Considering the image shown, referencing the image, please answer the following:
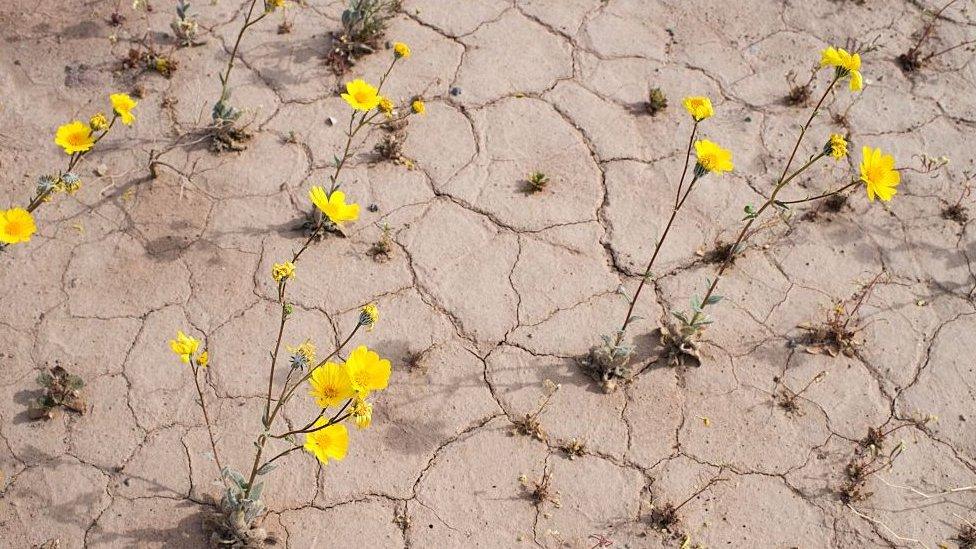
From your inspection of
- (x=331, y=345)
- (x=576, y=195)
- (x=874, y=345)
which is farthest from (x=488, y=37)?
(x=874, y=345)

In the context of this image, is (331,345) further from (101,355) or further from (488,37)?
(488,37)

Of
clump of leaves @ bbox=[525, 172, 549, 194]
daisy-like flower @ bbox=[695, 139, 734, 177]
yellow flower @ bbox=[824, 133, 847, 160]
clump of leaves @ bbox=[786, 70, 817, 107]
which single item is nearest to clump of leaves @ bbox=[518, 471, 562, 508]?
daisy-like flower @ bbox=[695, 139, 734, 177]

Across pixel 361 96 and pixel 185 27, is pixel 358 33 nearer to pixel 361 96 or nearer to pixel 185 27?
pixel 185 27

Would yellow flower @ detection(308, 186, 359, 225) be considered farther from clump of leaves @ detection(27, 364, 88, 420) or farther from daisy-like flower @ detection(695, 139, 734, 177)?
daisy-like flower @ detection(695, 139, 734, 177)

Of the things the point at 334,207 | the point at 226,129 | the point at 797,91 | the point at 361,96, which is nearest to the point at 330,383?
the point at 334,207

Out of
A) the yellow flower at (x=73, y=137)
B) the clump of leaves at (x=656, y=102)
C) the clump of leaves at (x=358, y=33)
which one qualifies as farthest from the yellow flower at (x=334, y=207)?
the clump of leaves at (x=656, y=102)

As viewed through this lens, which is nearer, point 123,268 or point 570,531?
point 570,531
